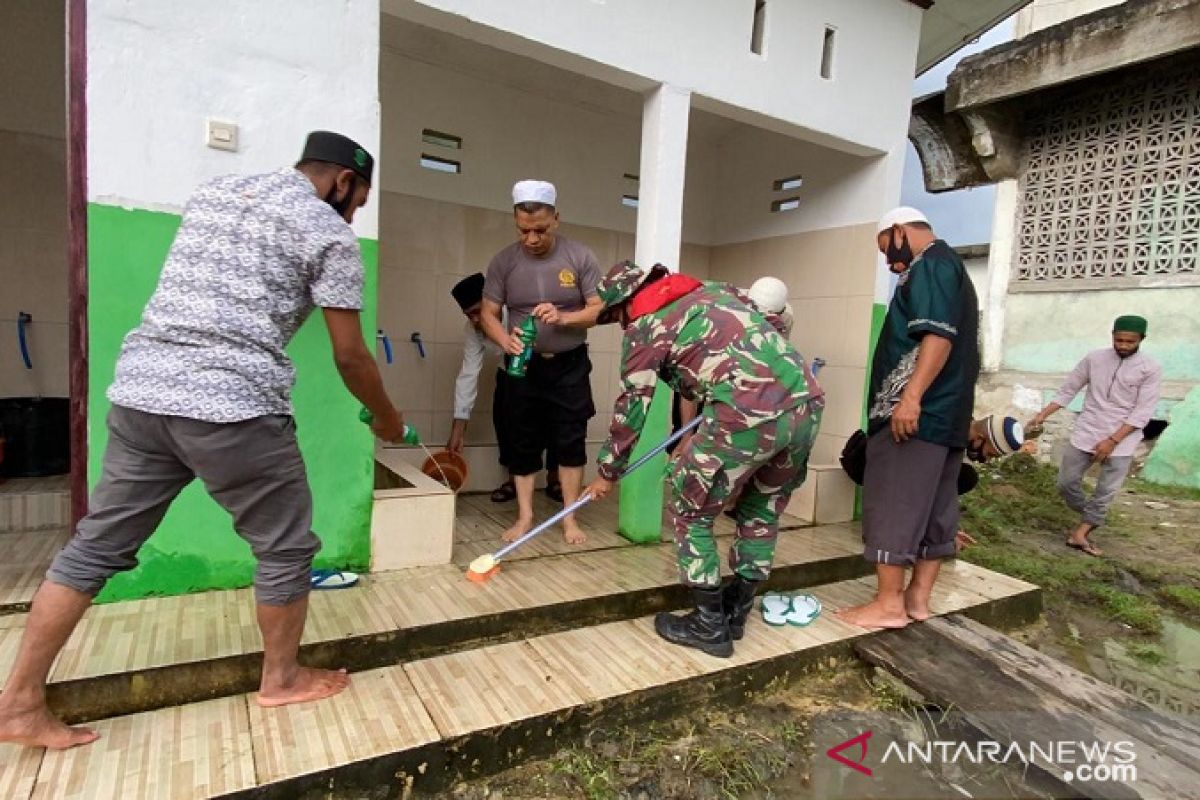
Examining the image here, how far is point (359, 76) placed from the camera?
2516 mm

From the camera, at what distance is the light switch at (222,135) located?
2.29m

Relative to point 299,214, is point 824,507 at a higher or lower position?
lower

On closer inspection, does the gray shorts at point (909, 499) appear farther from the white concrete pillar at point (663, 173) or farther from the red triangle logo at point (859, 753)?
the white concrete pillar at point (663, 173)

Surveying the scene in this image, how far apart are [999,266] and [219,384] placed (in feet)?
26.2

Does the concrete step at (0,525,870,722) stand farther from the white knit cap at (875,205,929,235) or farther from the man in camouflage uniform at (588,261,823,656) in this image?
the white knit cap at (875,205,929,235)

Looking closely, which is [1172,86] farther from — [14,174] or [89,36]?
[14,174]

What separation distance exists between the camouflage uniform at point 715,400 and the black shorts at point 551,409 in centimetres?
82

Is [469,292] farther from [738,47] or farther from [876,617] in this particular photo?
[876,617]

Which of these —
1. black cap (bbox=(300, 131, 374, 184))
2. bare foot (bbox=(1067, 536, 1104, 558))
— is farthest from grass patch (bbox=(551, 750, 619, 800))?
bare foot (bbox=(1067, 536, 1104, 558))

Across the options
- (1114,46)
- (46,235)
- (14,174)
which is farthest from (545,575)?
(1114,46)

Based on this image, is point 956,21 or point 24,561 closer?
point 24,561

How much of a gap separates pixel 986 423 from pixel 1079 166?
5670mm

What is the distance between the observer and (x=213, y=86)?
2.29 meters

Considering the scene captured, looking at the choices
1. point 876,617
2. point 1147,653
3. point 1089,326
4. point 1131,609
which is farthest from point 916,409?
point 1089,326
